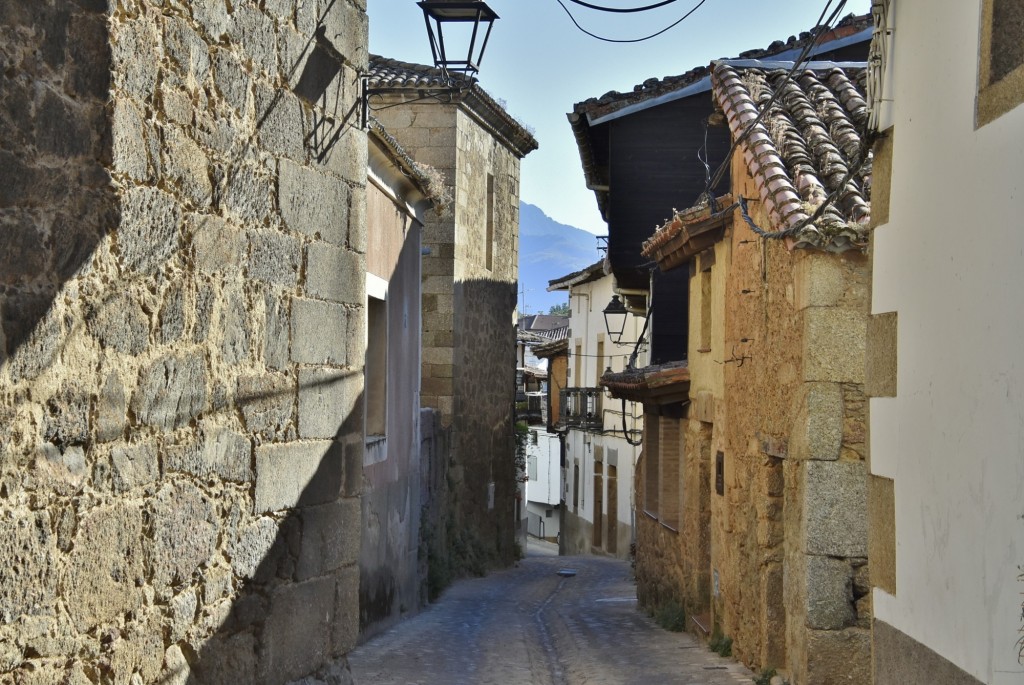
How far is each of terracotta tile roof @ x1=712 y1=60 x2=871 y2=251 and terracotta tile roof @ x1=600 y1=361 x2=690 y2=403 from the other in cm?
304

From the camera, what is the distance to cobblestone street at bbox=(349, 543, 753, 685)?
30.5 ft

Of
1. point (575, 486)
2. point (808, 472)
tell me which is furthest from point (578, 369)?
point (808, 472)

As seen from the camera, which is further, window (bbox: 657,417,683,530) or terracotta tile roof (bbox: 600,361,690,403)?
window (bbox: 657,417,683,530)

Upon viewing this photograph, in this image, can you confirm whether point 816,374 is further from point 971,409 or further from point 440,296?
point 440,296

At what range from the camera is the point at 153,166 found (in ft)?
12.7

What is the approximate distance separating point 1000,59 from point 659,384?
32.3 feet

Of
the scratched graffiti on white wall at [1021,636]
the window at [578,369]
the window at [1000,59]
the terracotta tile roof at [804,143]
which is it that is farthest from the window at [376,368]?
the window at [578,369]

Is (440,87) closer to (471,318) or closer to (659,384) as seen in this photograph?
(471,318)

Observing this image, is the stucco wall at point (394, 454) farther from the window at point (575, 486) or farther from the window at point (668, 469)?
the window at point (575, 486)

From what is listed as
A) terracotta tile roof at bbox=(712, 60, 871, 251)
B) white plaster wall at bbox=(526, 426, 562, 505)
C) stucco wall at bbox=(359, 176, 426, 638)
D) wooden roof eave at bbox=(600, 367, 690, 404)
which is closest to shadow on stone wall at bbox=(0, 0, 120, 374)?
terracotta tile roof at bbox=(712, 60, 871, 251)

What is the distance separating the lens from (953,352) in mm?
4105

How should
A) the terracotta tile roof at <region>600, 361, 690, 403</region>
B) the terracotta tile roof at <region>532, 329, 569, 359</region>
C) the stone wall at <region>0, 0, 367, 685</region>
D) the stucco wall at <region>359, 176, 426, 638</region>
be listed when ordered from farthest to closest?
the terracotta tile roof at <region>532, 329, 569, 359</region> < the terracotta tile roof at <region>600, 361, 690, 403</region> < the stucco wall at <region>359, 176, 426, 638</region> < the stone wall at <region>0, 0, 367, 685</region>

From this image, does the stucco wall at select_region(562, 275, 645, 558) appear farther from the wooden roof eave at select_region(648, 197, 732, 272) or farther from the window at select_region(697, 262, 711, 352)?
the window at select_region(697, 262, 711, 352)

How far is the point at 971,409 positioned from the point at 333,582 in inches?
→ 100
